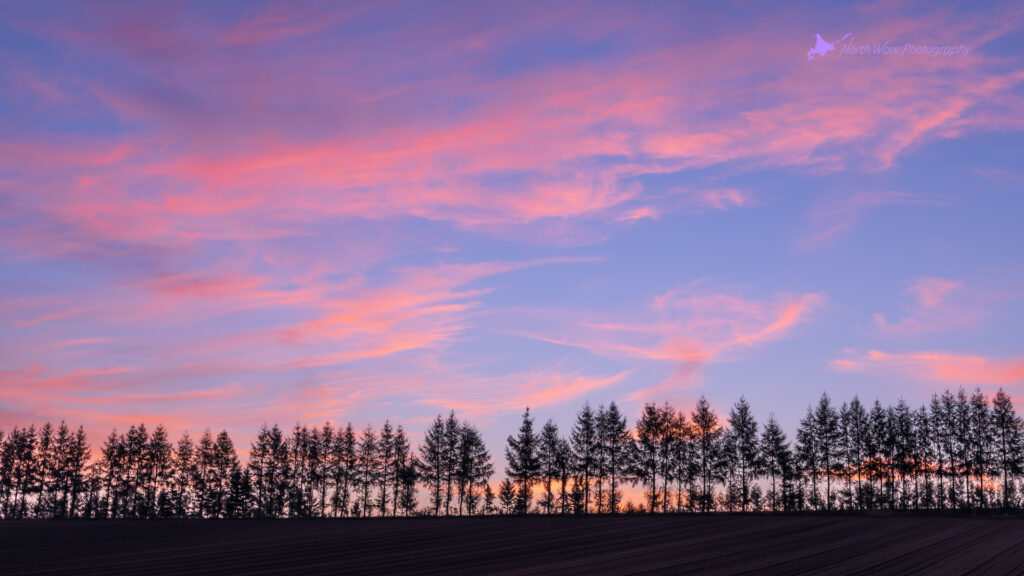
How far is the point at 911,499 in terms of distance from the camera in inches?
3519

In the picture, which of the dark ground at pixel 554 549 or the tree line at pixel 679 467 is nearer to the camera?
the dark ground at pixel 554 549

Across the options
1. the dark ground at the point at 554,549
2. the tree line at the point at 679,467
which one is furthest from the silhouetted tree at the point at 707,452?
the dark ground at the point at 554,549

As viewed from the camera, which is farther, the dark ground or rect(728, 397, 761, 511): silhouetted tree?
rect(728, 397, 761, 511): silhouetted tree

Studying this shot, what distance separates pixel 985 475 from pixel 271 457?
96057mm

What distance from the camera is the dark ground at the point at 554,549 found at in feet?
93.8

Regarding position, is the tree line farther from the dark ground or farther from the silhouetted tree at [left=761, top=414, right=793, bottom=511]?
the dark ground

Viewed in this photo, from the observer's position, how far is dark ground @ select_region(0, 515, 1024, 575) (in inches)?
1126

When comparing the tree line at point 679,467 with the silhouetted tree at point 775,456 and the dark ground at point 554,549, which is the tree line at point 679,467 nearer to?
the silhouetted tree at point 775,456

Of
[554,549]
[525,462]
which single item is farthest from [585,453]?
[554,549]

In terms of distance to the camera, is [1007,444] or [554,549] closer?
[554,549]

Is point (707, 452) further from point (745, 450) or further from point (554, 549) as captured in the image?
point (554, 549)

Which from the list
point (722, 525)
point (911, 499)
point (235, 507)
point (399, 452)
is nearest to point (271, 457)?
point (235, 507)

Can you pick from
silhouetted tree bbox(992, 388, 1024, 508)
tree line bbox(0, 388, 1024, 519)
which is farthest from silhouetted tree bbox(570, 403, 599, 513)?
silhouetted tree bbox(992, 388, 1024, 508)

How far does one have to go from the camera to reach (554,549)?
116ft
